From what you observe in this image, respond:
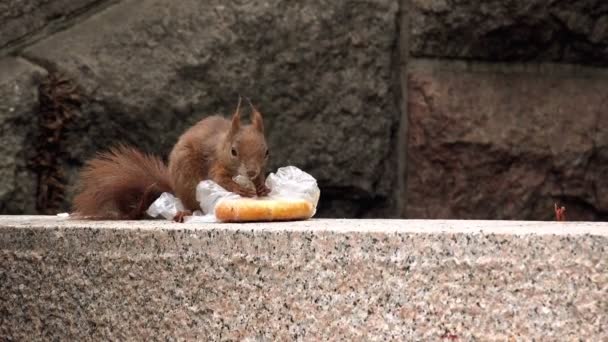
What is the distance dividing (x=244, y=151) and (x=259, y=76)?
0.44m

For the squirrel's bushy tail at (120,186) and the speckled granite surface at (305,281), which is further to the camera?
the squirrel's bushy tail at (120,186)

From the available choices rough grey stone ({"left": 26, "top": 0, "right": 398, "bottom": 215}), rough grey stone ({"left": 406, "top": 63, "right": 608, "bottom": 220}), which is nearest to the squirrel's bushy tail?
rough grey stone ({"left": 26, "top": 0, "right": 398, "bottom": 215})

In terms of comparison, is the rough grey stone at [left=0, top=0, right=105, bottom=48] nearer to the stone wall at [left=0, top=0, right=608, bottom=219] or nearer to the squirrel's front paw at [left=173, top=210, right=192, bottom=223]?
the stone wall at [left=0, top=0, right=608, bottom=219]

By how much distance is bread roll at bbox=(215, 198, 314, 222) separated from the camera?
1.73 meters

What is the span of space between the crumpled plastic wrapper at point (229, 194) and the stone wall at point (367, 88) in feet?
1.15

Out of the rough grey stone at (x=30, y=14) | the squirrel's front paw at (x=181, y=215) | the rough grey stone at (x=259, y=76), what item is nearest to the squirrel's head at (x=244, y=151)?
the squirrel's front paw at (x=181, y=215)

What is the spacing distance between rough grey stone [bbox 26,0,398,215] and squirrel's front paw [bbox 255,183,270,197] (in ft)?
1.34

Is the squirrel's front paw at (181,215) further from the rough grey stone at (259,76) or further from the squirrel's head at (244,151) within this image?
the rough grey stone at (259,76)

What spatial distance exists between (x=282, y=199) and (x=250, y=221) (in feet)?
0.26

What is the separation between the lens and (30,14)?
2264 mm

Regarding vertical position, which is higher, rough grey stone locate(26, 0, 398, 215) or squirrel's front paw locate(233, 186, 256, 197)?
rough grey stone locate(26, 0, 398, 215)

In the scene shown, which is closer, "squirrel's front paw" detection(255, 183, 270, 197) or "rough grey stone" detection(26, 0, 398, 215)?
"squirrel's front paw" detection(255, 183, 270, 197)

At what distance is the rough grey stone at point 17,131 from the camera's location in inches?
86.2

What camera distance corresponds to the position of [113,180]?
200 centimetres
